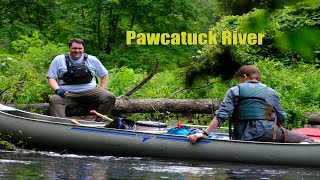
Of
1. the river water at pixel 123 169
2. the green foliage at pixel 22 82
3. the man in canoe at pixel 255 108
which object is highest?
the green foliage at pixel 22 82

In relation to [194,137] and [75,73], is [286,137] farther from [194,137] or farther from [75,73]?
[75,73]

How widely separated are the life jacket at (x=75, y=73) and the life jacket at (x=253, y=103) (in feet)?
8.73

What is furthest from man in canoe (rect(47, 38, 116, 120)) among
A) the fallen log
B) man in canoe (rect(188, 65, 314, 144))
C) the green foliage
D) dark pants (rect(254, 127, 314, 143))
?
dark pants (rect(254, 127, 314, 143))

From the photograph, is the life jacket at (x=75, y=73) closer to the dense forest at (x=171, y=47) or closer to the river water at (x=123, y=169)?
the dense forest at (x=171, y=47)

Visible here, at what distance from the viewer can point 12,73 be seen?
439 inches

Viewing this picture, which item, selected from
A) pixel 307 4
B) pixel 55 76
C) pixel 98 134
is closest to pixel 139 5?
pixel 55 76

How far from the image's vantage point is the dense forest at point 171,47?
1779 millimetres

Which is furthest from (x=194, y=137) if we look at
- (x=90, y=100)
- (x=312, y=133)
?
(x=90, y=100)

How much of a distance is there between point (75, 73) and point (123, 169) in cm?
261

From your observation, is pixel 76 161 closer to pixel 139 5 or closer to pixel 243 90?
pixel 243 90

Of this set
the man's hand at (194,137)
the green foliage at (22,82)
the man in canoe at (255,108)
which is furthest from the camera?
the green foliage at (22,82)

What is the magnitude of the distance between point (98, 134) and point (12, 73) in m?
4.35

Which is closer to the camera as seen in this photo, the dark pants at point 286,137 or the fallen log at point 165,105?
the dark pants at point 286,137

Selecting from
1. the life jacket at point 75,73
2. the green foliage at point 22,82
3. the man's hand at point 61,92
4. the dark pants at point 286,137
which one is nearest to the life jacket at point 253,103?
the dark pants at point 286,137
